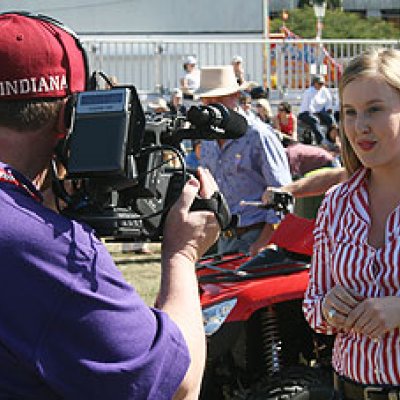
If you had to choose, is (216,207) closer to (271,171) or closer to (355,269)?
(355,269)

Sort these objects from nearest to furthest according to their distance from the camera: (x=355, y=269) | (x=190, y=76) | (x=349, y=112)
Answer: (x=355, y=269) → (x=349, y=112) → (x=190, y=76)

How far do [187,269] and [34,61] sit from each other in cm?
51

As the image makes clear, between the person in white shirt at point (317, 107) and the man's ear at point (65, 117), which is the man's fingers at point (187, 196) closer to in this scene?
the man's ear at point (65, 117)

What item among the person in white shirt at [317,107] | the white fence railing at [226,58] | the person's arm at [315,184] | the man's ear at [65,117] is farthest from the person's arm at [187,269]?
the white fence railing at [226,58]

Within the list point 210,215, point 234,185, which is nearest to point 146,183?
point 210,215

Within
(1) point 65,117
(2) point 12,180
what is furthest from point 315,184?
(2) point 12,180

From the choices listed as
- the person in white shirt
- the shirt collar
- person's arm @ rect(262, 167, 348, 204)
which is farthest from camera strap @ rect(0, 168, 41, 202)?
the person in white shirt

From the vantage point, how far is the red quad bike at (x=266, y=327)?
440 cm

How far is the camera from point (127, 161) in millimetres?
1826

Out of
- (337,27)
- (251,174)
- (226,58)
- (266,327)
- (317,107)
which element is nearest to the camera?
(266,327)

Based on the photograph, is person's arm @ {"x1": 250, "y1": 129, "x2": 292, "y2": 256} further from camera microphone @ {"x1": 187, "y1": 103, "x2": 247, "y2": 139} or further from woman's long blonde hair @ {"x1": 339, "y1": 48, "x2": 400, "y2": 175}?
camera microphone @ {"x1": 187, "y1": 103, "x2": 247, "y2": 139}

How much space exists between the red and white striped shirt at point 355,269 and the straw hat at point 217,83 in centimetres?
366

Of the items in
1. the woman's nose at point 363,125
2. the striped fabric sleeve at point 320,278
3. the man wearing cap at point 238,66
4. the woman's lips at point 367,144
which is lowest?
the man wearing cap at point 238,66

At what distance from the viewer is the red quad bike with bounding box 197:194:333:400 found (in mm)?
4398
